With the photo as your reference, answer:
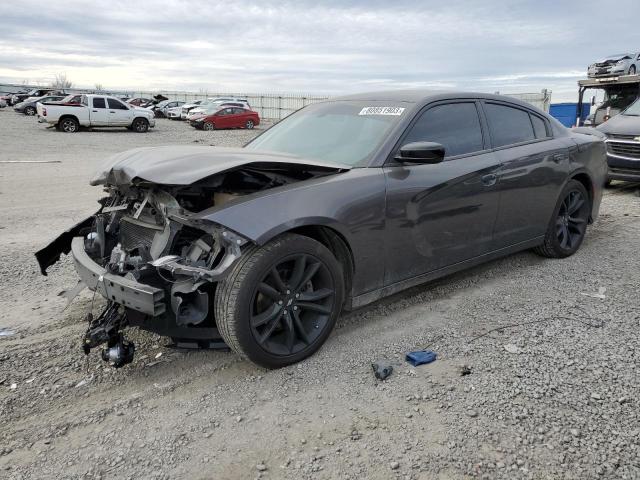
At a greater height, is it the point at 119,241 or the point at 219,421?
the point at 119,241

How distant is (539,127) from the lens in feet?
16.8

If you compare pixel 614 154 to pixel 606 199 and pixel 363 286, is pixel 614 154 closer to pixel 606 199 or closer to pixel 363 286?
pixel 606 199

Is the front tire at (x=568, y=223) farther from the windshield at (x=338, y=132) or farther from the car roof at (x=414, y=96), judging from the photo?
the windshield at (x=338, y=132)

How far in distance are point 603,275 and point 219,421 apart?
3944mm

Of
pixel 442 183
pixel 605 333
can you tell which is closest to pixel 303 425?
pixel 442 183

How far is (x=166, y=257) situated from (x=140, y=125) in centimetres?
2549

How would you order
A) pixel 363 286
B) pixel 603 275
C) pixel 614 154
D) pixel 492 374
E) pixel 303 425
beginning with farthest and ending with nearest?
pixel 614 154 < pixel 603 275 < pixel 363 286 < pixel 492 374 < pixel 303 425

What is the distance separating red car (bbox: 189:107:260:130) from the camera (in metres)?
29.6

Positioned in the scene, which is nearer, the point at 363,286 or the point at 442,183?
the point at 363,286

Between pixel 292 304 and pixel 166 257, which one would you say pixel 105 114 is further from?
pixel 292 304

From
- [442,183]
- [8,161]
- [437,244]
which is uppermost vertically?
[442,183]

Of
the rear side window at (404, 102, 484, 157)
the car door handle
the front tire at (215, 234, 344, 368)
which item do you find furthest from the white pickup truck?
the front tire at (215, 234, 344, 368)

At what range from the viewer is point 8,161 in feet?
44.6

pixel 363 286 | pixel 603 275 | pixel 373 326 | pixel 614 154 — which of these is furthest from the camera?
pixel 614 154
